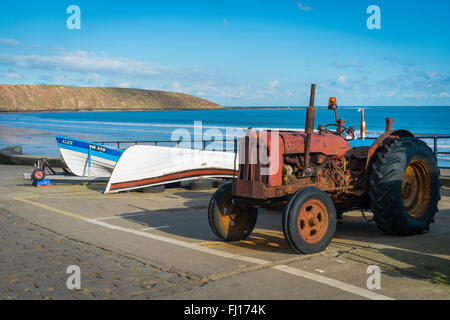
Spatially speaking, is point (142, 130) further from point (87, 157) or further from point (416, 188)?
point (416, 188)

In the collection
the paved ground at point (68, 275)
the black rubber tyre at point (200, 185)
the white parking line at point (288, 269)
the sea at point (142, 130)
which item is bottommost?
the paved ground at point (68, 275)

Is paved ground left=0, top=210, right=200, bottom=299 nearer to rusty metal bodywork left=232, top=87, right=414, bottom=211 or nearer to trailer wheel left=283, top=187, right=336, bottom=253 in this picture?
trailer wheel left=283, top=187, right=336, bottom=253

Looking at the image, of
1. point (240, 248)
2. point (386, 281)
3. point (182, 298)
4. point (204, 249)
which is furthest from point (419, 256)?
point (182, 298)

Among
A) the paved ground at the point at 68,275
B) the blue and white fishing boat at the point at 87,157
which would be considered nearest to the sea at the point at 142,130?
the paved ground at the point at 68,275

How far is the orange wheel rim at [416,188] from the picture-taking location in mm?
8258

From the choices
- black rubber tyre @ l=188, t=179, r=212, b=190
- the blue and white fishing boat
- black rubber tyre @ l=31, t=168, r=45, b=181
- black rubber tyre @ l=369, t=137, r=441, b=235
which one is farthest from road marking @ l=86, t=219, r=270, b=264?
the blue and white fishing boat

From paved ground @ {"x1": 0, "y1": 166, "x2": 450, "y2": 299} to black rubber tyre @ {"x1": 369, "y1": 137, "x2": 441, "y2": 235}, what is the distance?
0.96ft

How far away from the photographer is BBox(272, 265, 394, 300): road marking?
5008mm

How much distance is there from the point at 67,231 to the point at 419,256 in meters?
5.70

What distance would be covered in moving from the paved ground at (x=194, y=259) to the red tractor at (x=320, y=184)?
35 cm

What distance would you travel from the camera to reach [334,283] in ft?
17.8

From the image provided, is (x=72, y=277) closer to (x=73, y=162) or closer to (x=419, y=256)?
(x=419, y=256)

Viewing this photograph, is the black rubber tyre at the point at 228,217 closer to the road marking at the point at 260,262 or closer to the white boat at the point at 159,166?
the road marking at the point at 260,262
